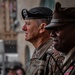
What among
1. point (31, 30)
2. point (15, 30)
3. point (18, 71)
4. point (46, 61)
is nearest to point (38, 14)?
point (31, 30)

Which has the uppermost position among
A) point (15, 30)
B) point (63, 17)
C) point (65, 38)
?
point (63, 17)

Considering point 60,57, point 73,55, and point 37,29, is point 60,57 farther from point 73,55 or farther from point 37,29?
point 37,29

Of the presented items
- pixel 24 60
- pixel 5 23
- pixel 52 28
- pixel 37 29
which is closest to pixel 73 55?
pixel 52 28

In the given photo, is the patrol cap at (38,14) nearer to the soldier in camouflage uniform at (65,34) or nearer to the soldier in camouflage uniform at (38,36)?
the soldier in camouflage uniform at (38,36)

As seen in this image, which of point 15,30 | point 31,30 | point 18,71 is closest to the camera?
point 31,30

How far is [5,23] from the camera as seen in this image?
29.8 metres

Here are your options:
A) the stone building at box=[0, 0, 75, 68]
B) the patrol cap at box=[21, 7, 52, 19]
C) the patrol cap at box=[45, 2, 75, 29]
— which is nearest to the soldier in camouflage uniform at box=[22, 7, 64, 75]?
the patrol cap at box=[21, 7, 52, 19]

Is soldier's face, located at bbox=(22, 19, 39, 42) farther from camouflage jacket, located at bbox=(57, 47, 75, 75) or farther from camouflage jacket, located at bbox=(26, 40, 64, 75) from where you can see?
camouflage jacket, located at bbox=(57, 47, 75, 75)

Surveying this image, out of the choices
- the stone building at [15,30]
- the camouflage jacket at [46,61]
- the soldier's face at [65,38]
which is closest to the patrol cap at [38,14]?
the camouflage jacket at [46,61]

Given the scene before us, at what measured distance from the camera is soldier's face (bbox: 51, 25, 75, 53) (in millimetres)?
3658

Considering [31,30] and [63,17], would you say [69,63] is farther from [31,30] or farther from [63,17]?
[31,30]

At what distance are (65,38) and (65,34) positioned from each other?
0.03m

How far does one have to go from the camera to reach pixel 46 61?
14.5ft

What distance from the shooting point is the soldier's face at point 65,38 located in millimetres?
3658
